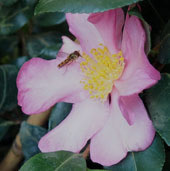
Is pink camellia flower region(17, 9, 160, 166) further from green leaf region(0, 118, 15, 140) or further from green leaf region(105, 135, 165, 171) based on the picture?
green leaf region(0, 118, 15, 140)

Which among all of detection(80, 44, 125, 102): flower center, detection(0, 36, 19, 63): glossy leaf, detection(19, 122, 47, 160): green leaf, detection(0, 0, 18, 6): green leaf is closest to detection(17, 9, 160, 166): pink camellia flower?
detection(80, 44, 125, 102): flower center

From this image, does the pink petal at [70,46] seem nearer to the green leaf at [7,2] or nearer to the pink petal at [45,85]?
the pink petal at [45,85]

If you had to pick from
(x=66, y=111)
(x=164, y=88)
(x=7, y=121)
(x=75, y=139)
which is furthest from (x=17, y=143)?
(x=164, y=88)

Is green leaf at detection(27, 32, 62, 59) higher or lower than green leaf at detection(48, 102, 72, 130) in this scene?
lower

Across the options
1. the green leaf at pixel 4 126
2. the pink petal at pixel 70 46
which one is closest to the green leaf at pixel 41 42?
the green leaf at pixel 4 126

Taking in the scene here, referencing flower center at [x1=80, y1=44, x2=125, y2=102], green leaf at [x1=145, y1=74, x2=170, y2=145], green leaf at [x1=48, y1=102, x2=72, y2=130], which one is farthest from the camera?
green leaf at [x1=48, y1=102, x2=72, y2=130]

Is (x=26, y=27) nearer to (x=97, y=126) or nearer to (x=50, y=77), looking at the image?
(x=50, y=77)
